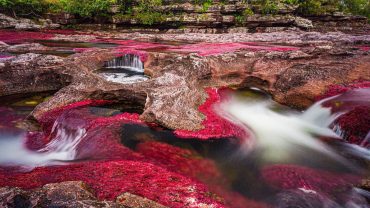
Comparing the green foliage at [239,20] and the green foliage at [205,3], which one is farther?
the green foliage at [205,3]

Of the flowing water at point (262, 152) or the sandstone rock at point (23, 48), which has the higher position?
the sandstone rock at point (23, 48)

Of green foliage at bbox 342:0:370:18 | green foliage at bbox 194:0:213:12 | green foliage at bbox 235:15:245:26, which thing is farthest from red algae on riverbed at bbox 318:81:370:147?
green foliage at bbox 342:0:370:18

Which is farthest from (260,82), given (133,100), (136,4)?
(136,4)

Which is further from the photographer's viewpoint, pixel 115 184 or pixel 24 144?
pixel 24 144

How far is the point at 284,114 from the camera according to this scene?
45.7 feet

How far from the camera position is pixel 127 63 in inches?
894

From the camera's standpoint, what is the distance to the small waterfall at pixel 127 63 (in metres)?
21.9

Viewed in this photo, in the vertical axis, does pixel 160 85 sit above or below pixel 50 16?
below

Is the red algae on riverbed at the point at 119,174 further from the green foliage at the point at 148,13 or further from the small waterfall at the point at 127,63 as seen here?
the green foliage at the point at 148,13

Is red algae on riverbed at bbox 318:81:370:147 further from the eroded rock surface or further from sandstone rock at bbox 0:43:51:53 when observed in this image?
sandstone rock at bbox 0:43:51:53

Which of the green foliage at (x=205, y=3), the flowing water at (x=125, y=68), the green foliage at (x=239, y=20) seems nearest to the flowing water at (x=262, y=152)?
the flowing water at (x=125, y=68)

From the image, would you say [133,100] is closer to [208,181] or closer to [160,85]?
[160,85]

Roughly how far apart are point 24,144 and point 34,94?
20.4 feet

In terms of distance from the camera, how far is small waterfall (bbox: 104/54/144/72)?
71.9 feet
